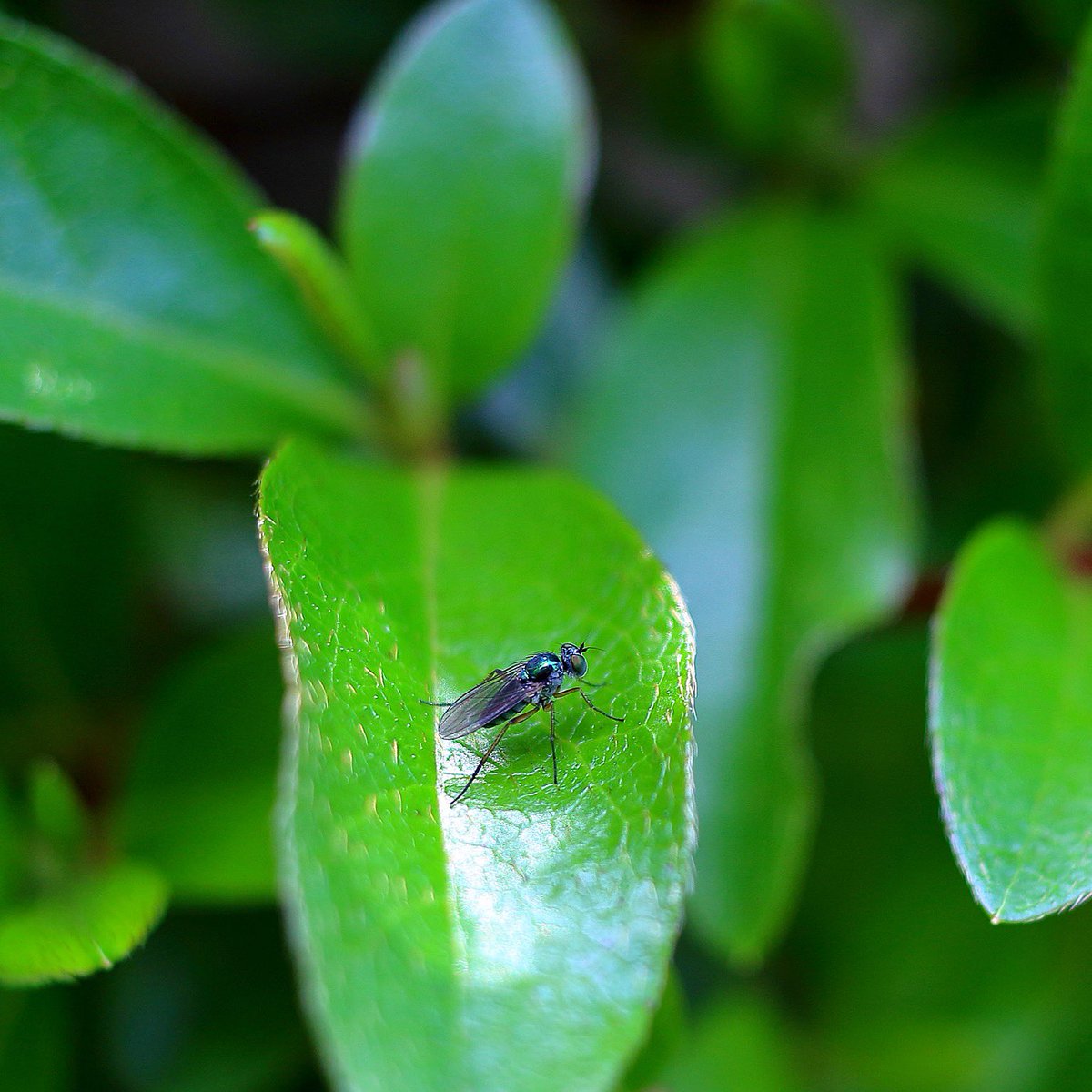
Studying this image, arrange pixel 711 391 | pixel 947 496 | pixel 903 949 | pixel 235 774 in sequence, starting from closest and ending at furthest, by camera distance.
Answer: pixel 235 774, pixel 711 391, pixel 903 949, pixel 947 496

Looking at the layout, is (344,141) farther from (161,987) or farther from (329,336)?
(161,987)

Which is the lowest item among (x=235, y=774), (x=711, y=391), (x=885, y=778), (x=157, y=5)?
(x=885, y=778)

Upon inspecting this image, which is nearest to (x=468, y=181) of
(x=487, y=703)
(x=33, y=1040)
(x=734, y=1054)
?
(x=487, y=703)

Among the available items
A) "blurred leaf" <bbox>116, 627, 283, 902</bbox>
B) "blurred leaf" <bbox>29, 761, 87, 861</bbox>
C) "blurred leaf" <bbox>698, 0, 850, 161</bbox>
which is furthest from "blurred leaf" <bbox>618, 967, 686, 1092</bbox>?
"blurred leaf" <bbox>698, 0, 850, 161</bbox>

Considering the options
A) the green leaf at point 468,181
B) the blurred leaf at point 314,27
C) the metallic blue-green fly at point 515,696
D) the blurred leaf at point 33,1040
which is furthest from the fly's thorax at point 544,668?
the blurred leaf at point 314,27

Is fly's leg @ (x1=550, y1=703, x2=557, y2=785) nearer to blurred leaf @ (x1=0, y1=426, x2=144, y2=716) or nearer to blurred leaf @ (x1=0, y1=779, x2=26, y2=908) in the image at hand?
blurred leaf @ (x1=0, y1=779, x2=26, y2=908)

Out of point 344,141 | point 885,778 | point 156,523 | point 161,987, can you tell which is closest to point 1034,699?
point 885,778
